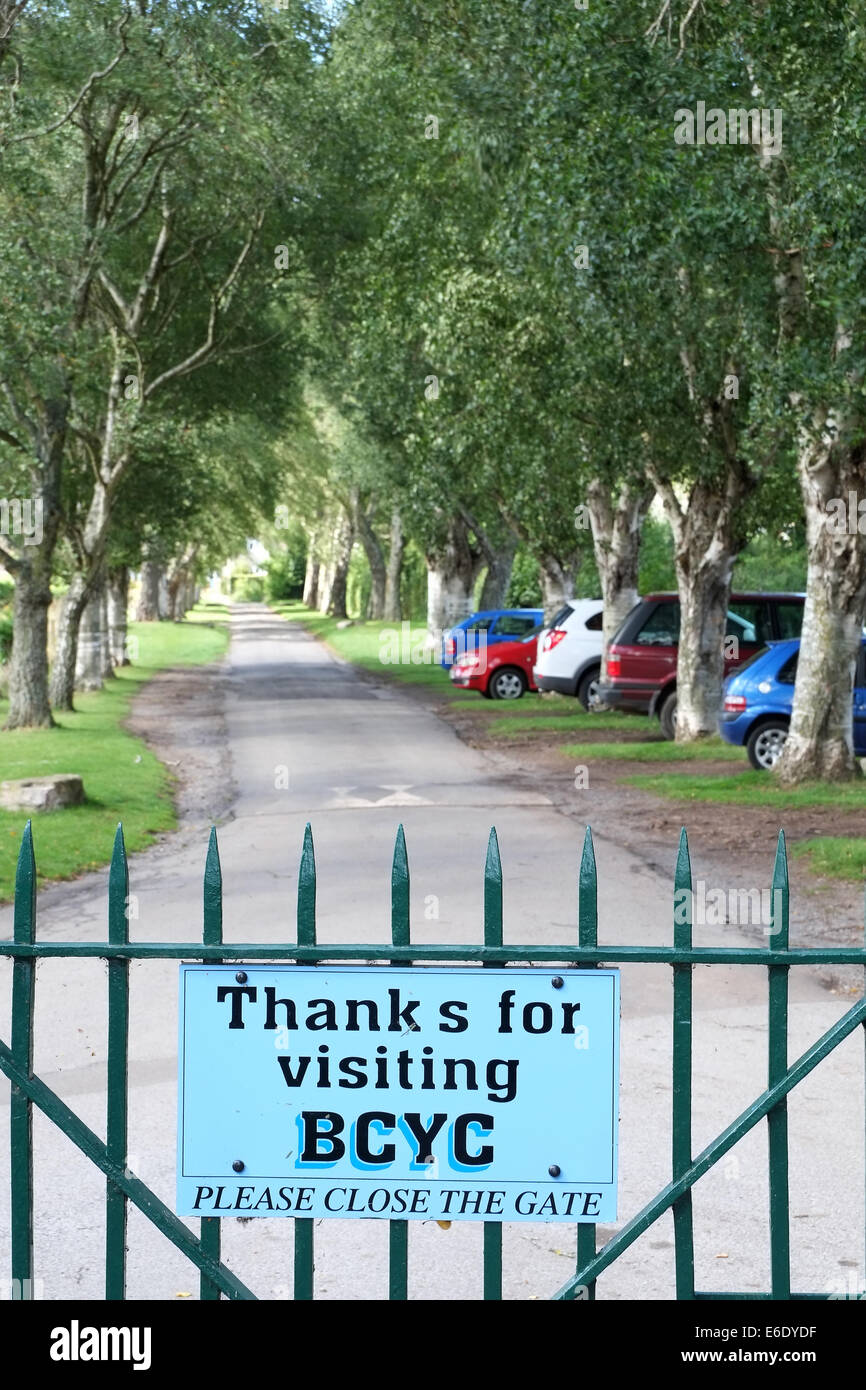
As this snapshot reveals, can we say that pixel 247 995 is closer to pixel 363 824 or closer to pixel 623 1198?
pixel 623 1198

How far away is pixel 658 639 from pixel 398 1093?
22337 millimetres

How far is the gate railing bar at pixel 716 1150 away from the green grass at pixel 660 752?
1723 cm

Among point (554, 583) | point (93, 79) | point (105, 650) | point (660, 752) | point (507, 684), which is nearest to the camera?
point (660, 752)

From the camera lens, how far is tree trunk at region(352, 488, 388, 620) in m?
60.8

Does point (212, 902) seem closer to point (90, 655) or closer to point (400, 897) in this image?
point (400, 897)

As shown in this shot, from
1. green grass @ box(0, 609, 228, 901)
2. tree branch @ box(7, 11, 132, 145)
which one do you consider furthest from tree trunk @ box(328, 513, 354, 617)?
tree branch @ box(7, 11, 132, 145)

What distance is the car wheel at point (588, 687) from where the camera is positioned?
91.6 ft

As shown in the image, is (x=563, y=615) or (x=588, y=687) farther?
(x=563, y=615)

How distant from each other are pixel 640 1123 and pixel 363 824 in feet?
28.2

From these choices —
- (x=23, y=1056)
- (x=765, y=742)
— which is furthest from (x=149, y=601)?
(x=23, y=1056)

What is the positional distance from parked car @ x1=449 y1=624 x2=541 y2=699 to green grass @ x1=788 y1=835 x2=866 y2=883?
1825 cm

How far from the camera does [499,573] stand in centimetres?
4103
